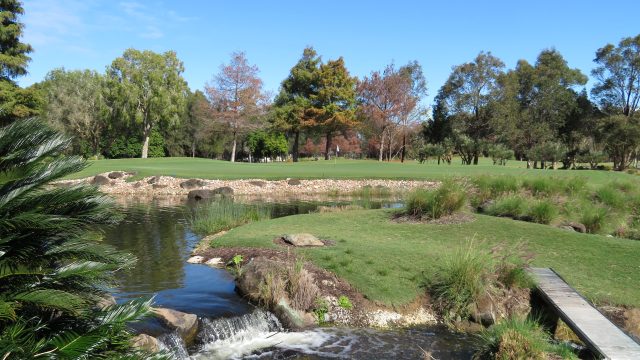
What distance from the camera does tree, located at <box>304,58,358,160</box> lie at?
50688 millimetres

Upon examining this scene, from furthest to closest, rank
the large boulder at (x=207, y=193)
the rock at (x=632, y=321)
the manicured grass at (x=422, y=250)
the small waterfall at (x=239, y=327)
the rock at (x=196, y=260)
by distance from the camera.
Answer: the large boulder at (x=207, y=193) < the rock at (x=196, y=260) < the manicured grass at (x=422, y=250) < the rock at (x=632, y=321) < the small waterfall at (x=239, y=327)

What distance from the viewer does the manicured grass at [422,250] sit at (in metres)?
8.76

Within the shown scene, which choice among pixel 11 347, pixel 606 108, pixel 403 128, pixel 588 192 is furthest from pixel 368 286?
pixel 606 108

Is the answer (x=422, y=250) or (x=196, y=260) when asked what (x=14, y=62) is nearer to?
(x=196, y=260)

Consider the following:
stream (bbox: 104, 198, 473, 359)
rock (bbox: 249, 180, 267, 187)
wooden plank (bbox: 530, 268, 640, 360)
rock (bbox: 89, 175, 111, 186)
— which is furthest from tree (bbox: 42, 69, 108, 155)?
wooden plank (bbox: 530, 268, 640, 360)

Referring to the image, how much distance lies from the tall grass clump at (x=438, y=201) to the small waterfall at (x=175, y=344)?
317 inches

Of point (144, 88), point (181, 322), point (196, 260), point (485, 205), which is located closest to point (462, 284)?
point (181, 322)

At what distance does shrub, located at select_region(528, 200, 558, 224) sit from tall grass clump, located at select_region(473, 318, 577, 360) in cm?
707

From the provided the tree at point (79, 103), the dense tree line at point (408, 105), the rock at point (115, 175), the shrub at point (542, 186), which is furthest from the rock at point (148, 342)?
the tree at point (79, 103)

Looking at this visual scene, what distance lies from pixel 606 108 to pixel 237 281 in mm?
54965

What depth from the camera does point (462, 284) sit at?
27.1 feet

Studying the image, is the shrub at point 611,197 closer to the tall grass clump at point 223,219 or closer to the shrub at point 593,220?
the shrub at point 593,220

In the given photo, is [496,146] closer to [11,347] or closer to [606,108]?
[606,108]

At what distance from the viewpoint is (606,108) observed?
52.7m
